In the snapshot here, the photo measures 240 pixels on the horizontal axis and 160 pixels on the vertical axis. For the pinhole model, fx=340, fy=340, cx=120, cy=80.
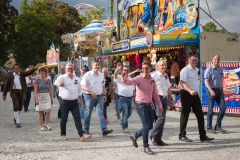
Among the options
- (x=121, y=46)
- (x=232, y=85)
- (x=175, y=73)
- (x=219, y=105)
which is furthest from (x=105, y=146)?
(x=121, y=46)

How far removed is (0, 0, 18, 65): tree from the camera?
38.8 meters

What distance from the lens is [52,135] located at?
26.3 ft

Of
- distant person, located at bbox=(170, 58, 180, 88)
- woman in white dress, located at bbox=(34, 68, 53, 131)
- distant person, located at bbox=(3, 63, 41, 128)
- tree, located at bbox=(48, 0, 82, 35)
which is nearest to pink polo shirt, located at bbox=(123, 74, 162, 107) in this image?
woman in white dress, located at bbox=(34, 68, 53, 131)

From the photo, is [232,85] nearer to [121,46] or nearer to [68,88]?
[68,88]

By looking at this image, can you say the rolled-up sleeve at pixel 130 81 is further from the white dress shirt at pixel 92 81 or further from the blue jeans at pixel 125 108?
the blue jeans at pixel 125 108

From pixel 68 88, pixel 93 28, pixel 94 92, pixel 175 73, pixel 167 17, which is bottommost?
pixel 94 92

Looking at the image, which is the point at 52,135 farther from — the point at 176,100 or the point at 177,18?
the point at 177,18

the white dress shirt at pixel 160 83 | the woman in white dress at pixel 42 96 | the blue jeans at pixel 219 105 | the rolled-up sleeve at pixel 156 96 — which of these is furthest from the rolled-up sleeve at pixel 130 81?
the woman in white dress at pixel 42 96

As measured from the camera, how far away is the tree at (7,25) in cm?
3881

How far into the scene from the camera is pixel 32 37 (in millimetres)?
44438

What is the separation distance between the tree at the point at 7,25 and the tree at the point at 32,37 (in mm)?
1367

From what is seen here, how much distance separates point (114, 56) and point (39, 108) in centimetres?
1167

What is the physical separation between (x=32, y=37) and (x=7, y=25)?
3.86 metres

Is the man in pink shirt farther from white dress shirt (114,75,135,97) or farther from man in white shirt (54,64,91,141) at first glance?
white dress shirt (114,75,135,97)
